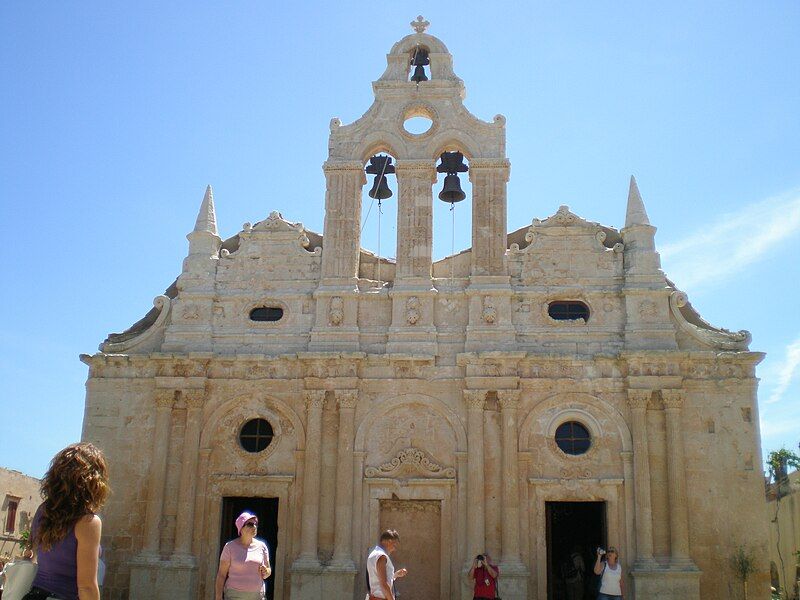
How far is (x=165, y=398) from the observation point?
63.5 feet

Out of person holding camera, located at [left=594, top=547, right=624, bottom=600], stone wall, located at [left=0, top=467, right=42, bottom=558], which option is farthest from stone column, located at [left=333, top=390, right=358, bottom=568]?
stone wall, located at [left=0, top=467, right=42, bottom=558]

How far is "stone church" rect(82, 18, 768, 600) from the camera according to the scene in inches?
708

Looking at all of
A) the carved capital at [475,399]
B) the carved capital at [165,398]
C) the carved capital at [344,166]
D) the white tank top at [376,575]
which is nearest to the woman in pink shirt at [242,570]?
the white tank top at [376,575]

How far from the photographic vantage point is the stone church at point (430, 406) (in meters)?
18.0

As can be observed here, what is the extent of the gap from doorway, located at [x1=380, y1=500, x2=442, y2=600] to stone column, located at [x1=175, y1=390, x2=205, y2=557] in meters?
4.05

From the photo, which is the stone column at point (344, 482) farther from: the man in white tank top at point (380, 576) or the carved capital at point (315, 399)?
the man in white tank top at point (380, 576)

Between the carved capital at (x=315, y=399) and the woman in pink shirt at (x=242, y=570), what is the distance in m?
9.49

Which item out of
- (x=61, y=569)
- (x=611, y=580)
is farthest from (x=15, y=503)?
(x=61, y=569)

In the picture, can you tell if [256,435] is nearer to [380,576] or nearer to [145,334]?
[145,334]

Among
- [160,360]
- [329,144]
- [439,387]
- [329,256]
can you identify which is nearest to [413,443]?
[439,387]

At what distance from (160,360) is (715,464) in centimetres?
1211

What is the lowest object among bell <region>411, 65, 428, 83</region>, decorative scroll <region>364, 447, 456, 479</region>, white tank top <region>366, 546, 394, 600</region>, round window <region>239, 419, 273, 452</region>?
white tank top <region>366, 546, 394, 600</region>

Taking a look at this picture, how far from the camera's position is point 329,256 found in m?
20.2

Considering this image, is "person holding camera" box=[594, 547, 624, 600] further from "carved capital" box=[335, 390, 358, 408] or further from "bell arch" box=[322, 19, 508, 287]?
"bell arch" box=[322, 19, 508, 287]
